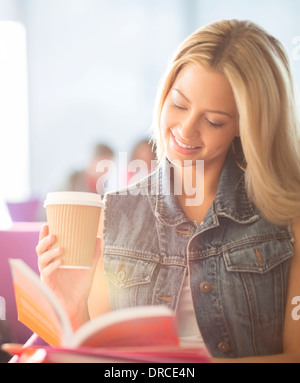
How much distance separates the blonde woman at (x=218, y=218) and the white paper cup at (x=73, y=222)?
0.09 ft

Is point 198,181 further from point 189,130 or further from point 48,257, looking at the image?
point 48,257

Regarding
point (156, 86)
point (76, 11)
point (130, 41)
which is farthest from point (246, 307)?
point (76, 11)

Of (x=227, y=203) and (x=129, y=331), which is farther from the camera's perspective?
(x=227, y=203)

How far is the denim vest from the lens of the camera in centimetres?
96

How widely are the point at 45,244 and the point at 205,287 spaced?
32cm

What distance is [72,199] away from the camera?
2.93 feet

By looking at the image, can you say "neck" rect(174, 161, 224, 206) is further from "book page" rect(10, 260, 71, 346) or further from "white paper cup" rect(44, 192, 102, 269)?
"book page" rect(10, 260, 71, 346)

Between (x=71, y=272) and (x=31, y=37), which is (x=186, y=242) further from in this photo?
(x=31, y=37)

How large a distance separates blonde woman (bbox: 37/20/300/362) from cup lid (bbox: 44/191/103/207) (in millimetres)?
79

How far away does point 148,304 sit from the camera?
0.98 meters

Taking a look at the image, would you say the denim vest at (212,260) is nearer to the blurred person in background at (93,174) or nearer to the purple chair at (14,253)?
the blurred person in background at (93,174)

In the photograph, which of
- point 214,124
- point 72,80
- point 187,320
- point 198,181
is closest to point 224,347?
point 187,320

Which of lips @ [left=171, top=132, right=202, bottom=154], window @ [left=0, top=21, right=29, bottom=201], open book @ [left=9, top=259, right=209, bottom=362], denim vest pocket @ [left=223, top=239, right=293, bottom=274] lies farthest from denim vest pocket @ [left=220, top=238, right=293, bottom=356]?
window @ [left=0, top=21, right=29, bottom=201]
